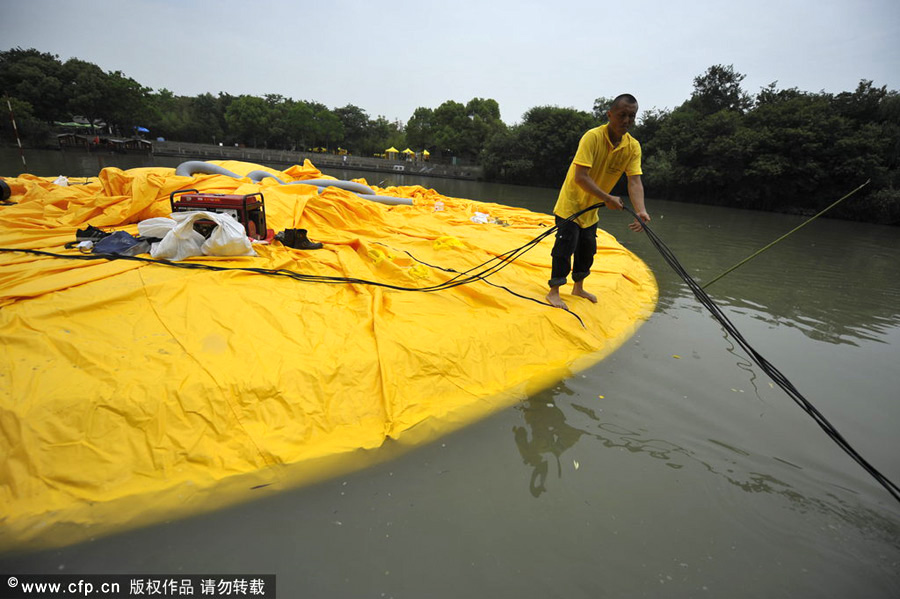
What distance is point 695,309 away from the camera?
170 inches

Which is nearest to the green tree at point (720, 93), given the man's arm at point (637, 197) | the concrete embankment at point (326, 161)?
the concrete embankment at point (326, 161)

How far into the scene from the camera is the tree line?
19.7m

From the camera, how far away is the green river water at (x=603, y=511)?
4.72 ft

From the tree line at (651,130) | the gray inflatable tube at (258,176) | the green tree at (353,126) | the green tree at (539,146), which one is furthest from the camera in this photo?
the green tree at (353,126)

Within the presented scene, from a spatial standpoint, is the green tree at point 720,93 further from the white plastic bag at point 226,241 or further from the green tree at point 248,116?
the green tree at point 248,116

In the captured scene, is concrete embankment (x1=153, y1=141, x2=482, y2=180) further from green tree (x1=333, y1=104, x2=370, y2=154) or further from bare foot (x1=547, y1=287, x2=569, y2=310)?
bare foot (x1=547, y1=287, x2=569, y2=310)

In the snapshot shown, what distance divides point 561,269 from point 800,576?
229 centimetres

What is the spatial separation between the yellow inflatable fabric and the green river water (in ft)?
0.44

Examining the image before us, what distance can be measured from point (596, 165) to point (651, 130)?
3098 cm

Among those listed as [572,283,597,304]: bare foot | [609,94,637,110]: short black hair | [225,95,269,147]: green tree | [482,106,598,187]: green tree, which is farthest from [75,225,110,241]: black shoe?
[225,95,269,147]: green tree

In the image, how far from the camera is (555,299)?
3326mm

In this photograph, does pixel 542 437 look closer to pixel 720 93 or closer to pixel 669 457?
pixel 669 457

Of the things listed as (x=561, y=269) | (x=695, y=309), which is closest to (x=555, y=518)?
(x=561, y=269)

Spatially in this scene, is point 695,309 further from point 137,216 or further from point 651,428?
point 137,216
